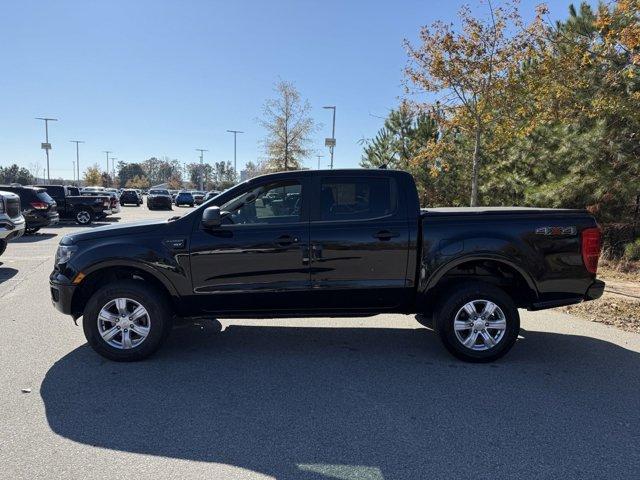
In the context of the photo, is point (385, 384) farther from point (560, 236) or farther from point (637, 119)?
point (637, 119)

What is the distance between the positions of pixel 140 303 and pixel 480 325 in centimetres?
331

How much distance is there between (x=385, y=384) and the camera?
4.27 m

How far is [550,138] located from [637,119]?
8.75 feet

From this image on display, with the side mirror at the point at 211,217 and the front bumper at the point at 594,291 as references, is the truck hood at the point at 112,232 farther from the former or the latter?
the front bumper at the point at 594,291

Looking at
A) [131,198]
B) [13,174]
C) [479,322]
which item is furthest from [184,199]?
[13,174]

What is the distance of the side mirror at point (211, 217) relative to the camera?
4.50m

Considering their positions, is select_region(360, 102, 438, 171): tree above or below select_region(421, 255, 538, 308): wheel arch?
above

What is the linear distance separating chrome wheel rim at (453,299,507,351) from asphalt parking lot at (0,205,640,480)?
24 centimetres

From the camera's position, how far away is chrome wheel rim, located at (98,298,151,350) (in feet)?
15.4

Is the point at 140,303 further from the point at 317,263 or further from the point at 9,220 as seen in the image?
the point at 9,220

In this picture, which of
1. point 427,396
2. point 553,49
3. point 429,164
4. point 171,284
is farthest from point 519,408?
point 429,164

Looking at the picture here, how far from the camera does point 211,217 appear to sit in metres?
4.50

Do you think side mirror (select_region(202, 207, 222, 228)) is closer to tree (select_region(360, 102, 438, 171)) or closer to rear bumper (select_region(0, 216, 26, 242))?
rear bumper (select_region(0, 216, 26, 242))

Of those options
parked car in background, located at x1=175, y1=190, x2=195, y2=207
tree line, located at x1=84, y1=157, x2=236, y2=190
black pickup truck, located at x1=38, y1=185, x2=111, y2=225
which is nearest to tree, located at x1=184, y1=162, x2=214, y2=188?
tree line, located at x1=84, y1=157, x2=236, y2=190
